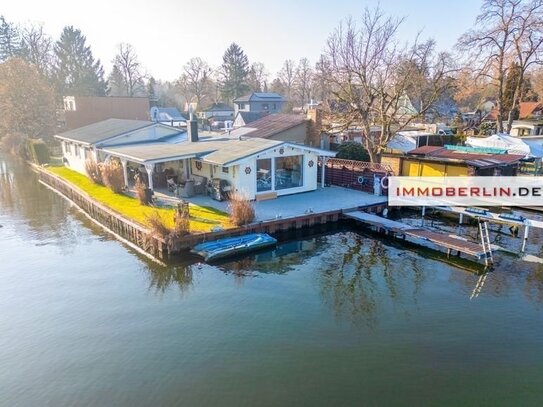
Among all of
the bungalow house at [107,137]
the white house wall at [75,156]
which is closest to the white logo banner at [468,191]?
the bungalow house at [107,137]

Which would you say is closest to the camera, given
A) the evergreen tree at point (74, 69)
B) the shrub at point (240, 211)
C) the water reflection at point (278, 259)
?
the water reflection at point (278, 259)

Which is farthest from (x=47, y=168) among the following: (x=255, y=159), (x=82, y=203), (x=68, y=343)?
(x=68, y=343)

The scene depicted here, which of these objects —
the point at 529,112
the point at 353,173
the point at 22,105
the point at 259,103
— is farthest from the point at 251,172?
the point at 259,103

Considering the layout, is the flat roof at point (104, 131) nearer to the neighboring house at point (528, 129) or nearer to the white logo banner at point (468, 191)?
the white logo banner at point (468, 191)

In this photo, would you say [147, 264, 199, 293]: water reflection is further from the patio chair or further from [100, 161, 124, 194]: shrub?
[100, 161, 124, 194]: shrub

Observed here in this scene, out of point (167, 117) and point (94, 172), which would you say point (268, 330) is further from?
point (167, 117)

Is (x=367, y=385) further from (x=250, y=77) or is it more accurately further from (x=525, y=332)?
(x=250, y=77)

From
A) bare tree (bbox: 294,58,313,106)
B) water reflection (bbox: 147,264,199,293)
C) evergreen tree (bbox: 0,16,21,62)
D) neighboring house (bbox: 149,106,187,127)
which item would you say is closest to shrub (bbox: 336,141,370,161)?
water reflection (bbox: 147,264,199,293)
